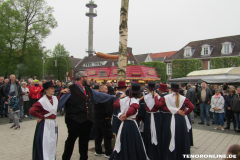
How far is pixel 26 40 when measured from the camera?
2970cm

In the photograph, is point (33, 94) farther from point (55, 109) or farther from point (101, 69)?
point (101, 69)

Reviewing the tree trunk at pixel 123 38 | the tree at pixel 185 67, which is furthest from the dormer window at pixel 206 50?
the tree trunk at pixel 123 38

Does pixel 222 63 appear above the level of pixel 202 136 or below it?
above

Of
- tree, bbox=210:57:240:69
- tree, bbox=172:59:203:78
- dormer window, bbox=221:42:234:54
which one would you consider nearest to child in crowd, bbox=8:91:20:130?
tree, bbox=210:57:240:69

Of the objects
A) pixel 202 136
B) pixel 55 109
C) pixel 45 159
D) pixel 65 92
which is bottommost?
pixel 202 136

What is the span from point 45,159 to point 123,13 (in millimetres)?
4460

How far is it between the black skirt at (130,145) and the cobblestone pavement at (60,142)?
1.29 m

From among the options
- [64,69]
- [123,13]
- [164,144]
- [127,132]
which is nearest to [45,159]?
[127,132]

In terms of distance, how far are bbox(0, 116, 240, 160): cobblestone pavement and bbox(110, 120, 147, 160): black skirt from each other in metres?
1.29

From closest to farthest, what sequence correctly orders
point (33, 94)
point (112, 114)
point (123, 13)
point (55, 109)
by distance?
point (55, 109) < point (112, 114) < point (123, 13) < point (33, 94)

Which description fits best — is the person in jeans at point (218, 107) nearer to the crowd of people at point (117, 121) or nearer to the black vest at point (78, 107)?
the crowd of people at point (117, 121)

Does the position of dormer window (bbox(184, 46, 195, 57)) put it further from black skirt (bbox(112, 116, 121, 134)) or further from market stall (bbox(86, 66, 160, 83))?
black skirt (bbox(112, 116, 121, 134))

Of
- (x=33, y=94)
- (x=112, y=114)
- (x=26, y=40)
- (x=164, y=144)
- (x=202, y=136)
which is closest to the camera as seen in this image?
(x=164, y=144)

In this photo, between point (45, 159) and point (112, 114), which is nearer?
point (45, 159)
